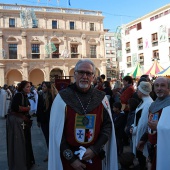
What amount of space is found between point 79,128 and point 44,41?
3069cm

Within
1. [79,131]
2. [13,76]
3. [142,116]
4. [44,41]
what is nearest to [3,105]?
[142,116]

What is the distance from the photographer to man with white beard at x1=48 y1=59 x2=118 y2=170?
2.38 metres

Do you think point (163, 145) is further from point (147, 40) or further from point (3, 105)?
point (147, 40)

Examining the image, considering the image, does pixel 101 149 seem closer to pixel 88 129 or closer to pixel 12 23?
pixel 88 129

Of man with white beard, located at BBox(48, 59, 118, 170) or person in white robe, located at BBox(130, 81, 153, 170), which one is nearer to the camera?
man with white beard, located at BBox(48, 59, 118, 170)

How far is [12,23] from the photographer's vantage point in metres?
30.5

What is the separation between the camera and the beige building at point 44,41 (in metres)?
30.3

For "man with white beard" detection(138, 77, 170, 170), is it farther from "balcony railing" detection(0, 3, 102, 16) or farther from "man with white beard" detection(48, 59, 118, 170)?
"balcony railing" detection(0, 3, 102, 16)

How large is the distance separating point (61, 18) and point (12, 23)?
6659 mm

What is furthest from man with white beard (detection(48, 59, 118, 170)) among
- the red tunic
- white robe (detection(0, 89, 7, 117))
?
white robe (detection(0, 89, 7, 117))

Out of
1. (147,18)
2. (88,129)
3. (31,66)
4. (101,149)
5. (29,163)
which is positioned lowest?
(29,163)

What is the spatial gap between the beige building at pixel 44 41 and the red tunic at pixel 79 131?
28956 mm

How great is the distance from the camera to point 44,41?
3192 cm

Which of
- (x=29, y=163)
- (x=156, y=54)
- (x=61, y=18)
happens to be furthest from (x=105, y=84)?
(x=61, y=18)
